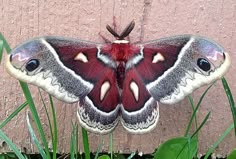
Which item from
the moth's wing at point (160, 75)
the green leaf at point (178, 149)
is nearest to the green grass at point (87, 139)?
the green leaf at point (178, 149)

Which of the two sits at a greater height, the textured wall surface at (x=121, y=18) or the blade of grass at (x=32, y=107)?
the textured wall surface at (x=121, y=18)

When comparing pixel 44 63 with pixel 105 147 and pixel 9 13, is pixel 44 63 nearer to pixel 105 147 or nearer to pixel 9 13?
pixel 9 13

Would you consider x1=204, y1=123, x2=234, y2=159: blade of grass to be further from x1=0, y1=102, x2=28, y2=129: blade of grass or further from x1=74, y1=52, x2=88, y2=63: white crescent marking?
x1=0, y1=102, x2=28, y2=129: blade of grass

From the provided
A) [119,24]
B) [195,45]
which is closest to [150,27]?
[119,24]

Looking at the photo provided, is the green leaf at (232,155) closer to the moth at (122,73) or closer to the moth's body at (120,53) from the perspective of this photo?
the moth at (122,73)

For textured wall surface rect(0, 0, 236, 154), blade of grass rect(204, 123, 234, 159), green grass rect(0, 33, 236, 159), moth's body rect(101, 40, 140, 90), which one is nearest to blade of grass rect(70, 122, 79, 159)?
Answer: green grass rect(0, 33, 236, 159)

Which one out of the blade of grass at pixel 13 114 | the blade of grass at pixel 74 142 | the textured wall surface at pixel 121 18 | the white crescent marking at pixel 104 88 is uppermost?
the textured wall surface at pixel 121 18

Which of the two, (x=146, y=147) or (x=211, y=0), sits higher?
(x=211, y=0)
